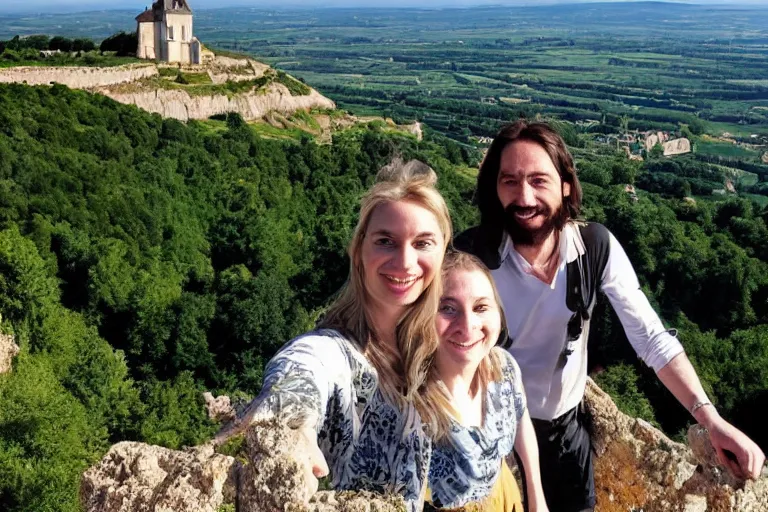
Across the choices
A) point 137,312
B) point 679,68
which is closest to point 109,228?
point 137,312

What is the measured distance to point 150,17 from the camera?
44.5m

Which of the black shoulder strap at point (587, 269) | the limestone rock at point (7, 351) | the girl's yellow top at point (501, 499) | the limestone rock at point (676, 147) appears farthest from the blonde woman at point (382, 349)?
the limestone rock at point (676, 147)

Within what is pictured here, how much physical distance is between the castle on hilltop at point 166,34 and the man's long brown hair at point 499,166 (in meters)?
44.2

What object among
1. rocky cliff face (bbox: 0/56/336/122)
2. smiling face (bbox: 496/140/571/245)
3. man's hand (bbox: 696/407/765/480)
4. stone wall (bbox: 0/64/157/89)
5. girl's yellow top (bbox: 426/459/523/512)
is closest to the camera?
girl's yellow top (bbox: 426/459/523/512)

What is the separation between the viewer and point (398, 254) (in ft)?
8.90

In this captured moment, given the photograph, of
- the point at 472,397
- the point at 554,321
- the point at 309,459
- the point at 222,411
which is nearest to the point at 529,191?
the point at 554,321

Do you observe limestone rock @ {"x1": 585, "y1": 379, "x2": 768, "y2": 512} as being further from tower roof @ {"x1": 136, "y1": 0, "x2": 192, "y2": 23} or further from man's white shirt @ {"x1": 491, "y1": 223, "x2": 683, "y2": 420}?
tower roof @ {"x1": 136, "y1": 0, "x2": 192, "y2": 23}

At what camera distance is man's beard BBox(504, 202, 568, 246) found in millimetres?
3510

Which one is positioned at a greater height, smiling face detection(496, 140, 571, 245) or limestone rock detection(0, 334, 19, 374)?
smiling face detection(496, 140, 571, 245)

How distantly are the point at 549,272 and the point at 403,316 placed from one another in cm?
Answer: 102

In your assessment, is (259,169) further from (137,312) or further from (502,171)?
(502,171)

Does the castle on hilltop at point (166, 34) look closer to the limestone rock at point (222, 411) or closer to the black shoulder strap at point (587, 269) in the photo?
the limestone rock at point (222, 411)

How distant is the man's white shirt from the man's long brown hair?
0.10m

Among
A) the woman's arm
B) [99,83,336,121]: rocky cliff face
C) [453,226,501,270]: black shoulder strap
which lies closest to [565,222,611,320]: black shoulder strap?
[453,226,501,270]: black shoulder strap
